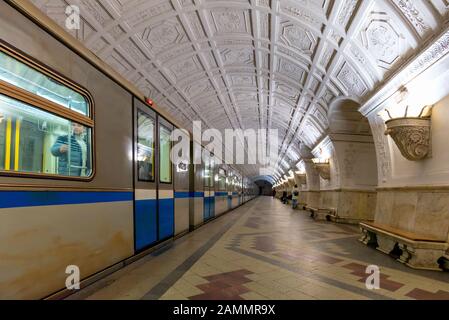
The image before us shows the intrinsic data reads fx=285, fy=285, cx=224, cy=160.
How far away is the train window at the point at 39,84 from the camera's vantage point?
2461mm

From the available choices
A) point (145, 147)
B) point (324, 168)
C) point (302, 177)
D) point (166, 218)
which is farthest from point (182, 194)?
point (302, 177)

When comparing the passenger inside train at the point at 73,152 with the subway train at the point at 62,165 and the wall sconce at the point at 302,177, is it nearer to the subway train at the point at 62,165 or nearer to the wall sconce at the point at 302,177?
the subway train at the point at 62,165

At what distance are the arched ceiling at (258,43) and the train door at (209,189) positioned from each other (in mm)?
2915

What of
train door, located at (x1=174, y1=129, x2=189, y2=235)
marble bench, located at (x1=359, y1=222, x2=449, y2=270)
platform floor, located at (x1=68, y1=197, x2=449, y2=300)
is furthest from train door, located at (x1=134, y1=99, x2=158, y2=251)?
marble bench, located at (x1=359, y1=222, x2=449, y2=270)

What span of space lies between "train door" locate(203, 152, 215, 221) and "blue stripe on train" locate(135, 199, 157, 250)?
4814 millimetres

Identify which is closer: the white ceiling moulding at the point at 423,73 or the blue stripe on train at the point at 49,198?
Answer: the blue stripe on train at the point at 49,198

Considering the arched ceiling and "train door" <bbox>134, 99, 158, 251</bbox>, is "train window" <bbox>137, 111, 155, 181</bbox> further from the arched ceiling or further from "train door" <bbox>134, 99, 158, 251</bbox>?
the arched ceiling

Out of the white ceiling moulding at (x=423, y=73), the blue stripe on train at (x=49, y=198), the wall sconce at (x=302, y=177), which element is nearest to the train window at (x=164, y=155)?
the blue stripe on train at (x=49, y=198)

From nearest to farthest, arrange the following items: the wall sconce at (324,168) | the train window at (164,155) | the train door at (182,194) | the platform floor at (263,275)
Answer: the platform floor at (263,275) → the train window at (164,155) → the train door at (182,194) → the wall sconce at (324,168)

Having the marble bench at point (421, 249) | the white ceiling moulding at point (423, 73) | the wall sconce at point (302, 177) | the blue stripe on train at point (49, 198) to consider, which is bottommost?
the marble bench at point (421, 249)

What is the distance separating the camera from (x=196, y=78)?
10.8 meters

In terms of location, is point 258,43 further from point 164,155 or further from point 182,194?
point 182,194
